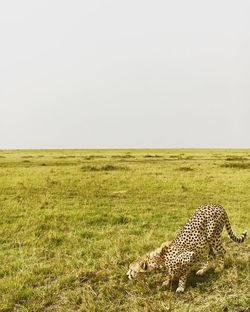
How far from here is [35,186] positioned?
21391mm

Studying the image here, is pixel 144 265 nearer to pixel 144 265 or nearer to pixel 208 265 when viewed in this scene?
pixel 144 265

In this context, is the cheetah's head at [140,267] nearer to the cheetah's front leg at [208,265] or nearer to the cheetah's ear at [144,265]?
the cheetah's ear at [144,265]

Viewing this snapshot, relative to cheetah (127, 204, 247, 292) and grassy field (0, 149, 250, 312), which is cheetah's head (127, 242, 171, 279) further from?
grassy field (0, 149, 250, 312)

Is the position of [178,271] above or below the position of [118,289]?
above

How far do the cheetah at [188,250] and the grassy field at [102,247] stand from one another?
0.75 ft

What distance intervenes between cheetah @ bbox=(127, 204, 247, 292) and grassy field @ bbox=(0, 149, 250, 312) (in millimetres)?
228

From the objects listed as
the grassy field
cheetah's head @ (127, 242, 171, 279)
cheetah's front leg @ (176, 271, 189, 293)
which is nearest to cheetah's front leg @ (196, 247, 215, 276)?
the grassy field

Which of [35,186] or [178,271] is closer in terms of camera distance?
[178,271]

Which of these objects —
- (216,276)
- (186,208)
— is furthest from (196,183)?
(216,276)

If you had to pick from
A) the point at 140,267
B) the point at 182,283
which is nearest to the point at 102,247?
the point at 140,267

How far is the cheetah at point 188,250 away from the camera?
21.6 feet

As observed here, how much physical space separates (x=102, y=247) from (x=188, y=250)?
11.4ft

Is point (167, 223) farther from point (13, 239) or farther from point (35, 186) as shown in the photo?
point (35, 186)

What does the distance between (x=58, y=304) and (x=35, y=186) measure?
15058 millimetres
